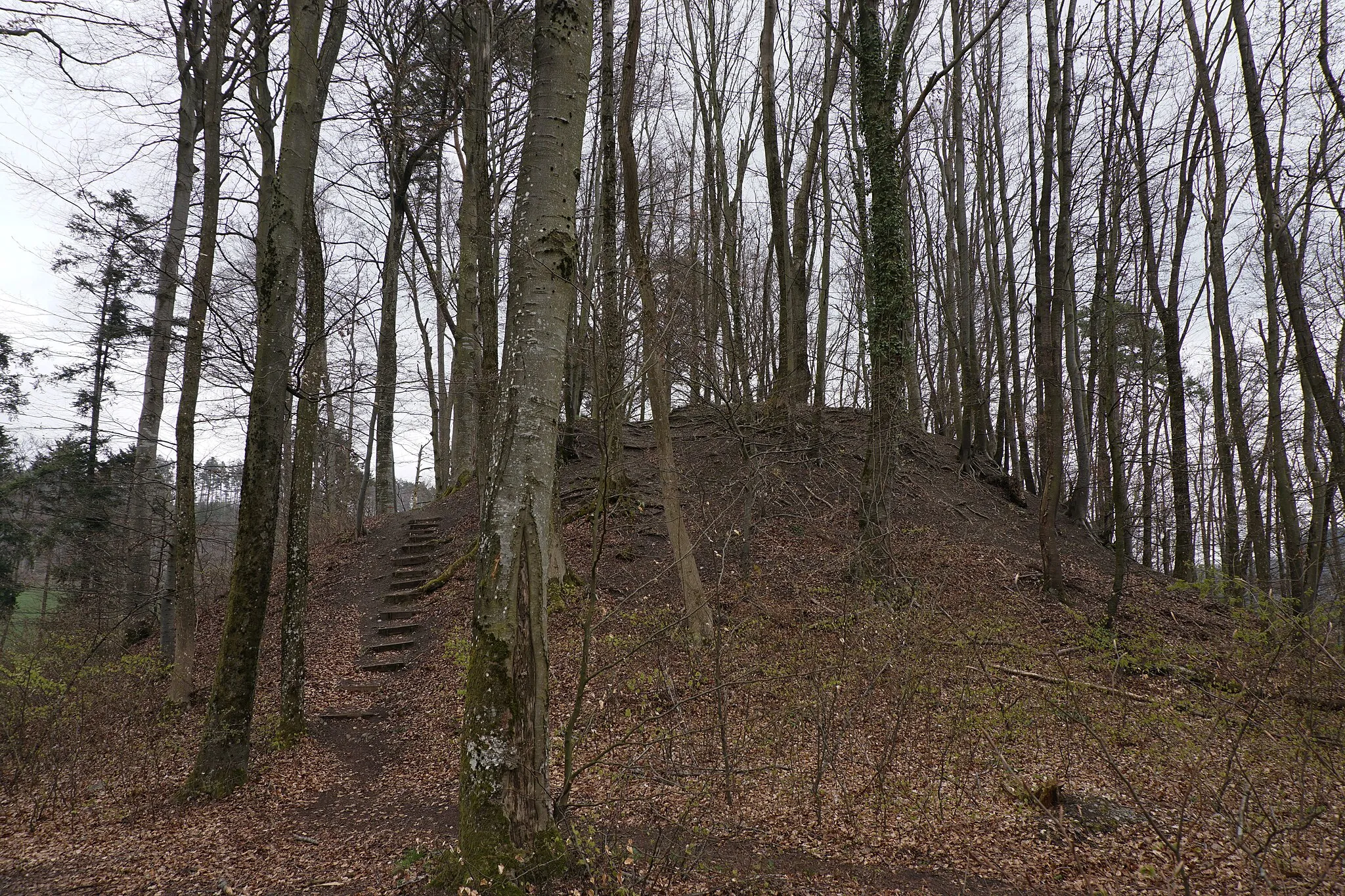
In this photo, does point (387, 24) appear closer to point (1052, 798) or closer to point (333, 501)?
point (1052, 798)

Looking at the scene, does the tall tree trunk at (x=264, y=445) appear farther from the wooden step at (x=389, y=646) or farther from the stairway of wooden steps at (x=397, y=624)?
the wooden step at (x=389, y=646)

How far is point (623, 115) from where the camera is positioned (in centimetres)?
820

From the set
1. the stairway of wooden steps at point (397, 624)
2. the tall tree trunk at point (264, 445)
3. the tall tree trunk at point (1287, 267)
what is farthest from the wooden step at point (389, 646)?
the tall tree trunk at point (1287, 267)

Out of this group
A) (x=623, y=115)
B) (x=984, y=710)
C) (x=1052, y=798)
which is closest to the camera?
(x=1052, y=798)

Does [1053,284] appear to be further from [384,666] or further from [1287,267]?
[384,666]

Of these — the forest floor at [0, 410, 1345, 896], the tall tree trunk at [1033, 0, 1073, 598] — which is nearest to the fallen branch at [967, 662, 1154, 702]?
the forest floor at [0, 410, 1345, 896]

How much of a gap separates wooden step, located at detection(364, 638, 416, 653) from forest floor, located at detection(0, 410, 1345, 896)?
205 mm

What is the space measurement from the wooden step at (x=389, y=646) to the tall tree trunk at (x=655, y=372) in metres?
4.65

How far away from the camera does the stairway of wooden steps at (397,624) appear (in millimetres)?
8383

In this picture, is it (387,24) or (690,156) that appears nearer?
(387,24)

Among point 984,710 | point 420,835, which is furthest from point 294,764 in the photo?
point 984,710

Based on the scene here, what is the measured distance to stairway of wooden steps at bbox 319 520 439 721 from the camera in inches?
330

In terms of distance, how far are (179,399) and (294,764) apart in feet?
14.6

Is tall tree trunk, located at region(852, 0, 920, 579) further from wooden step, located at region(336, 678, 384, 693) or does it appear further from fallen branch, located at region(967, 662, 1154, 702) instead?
wooden step, located at region(336, 678, 384, 693)
